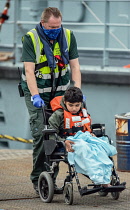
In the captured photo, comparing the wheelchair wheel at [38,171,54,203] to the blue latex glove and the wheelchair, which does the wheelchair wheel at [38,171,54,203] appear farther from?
the blue latex glove

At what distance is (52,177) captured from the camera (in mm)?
7246

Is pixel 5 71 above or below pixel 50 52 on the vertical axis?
below

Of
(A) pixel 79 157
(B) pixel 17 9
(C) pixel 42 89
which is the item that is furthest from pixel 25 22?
(A) pixel 79 157

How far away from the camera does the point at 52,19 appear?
284 inches

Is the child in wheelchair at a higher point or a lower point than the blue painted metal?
higher

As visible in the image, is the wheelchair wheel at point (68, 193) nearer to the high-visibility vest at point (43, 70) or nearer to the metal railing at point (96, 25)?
the high-visibility vest at point (43, 70)

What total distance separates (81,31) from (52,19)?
552cm

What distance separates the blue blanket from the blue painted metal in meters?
2.26

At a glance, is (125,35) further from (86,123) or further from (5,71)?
(86,123)

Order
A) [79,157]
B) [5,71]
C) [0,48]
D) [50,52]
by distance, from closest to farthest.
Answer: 1. [79,157]
2. [50,52]
3. [5,71]
4. [0,48]

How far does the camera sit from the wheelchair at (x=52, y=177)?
674 cm

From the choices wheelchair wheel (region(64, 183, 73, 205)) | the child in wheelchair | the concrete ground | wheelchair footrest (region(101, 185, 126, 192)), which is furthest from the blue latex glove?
wheelchair footrest (region(101, 185, 126, 192))

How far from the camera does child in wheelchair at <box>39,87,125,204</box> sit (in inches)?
264

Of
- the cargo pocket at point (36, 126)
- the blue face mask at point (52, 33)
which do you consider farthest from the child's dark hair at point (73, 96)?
the blue face mask at point (52, 33)
